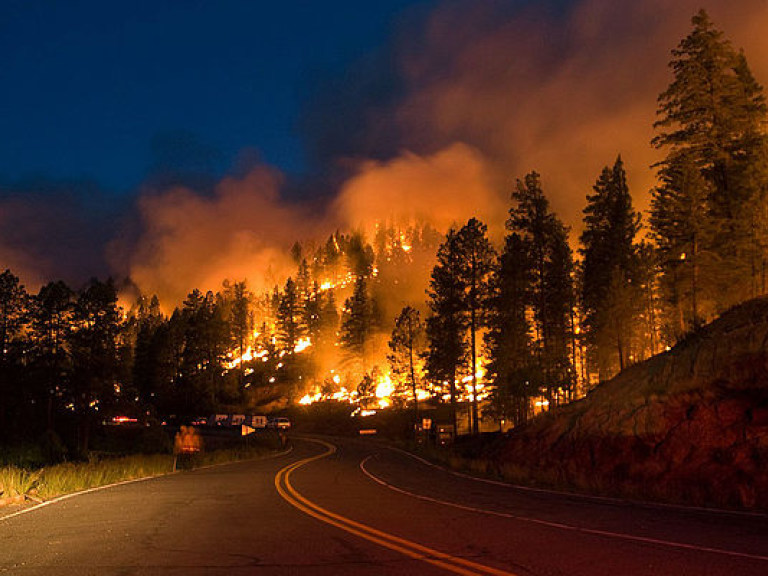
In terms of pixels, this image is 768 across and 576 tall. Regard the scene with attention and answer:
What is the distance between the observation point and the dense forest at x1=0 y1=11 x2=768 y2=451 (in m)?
36.2

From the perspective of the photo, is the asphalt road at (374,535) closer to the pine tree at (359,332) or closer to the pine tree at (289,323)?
the pine tree at (359,332)

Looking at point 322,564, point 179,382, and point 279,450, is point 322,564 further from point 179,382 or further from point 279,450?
point 179,382

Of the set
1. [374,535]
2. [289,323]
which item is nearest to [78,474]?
[374,535]

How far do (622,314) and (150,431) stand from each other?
48.9 metres

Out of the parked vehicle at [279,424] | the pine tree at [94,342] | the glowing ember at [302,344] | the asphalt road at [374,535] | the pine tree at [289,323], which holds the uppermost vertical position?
the pine tree at [289,323]

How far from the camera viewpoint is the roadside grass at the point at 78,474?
16.2 meters

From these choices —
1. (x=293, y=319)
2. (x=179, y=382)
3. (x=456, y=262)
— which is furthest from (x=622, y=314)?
(x=293, y=319)

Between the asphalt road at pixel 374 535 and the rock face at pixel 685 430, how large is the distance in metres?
3.16

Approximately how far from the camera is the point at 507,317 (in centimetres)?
5225

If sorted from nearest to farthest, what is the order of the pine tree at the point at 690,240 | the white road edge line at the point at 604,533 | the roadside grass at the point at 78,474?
the white road edge line at the point at 604,533, the roadside grass at the point at 78,474, the pine tree at the point at 690,240

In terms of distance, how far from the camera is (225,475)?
2511cm

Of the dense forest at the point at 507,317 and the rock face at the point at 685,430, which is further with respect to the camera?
the dense forest at the point at 507,317

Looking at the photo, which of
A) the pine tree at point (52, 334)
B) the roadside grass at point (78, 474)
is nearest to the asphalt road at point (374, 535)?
the roadside grass at point (78, 474)

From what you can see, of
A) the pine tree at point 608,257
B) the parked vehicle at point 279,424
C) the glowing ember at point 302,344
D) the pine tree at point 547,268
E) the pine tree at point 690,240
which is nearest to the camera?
the pine tree at point 690,240
